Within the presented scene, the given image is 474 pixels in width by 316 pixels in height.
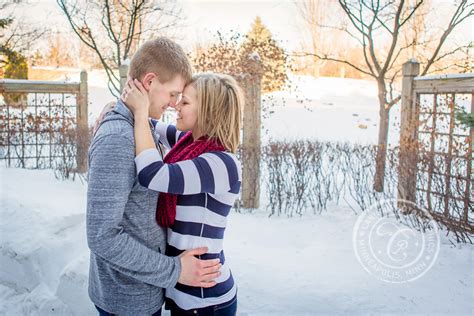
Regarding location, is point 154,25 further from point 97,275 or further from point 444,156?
point 97,275

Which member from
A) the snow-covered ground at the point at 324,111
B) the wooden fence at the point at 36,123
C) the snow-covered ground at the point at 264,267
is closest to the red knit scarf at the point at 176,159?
the snow-covered ground at the point at 264,267

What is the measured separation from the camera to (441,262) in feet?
12.6

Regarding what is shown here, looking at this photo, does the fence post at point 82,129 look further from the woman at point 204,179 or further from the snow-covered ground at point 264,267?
the woman at point 204,179

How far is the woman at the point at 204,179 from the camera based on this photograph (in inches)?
64.3

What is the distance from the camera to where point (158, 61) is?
163 centimetres

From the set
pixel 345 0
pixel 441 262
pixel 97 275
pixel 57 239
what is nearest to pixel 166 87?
pixel 97 275

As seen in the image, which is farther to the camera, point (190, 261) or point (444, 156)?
point (444, 156)

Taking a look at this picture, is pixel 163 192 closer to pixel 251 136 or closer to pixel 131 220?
pixel 131 220

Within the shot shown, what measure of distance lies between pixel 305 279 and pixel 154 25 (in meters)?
9.96

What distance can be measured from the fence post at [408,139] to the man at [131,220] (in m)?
4.18

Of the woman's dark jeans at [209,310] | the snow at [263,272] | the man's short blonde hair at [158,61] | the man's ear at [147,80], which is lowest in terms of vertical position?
the snow at [263,272]

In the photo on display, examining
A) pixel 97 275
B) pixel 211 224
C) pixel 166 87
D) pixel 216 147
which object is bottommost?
pixel 97 275

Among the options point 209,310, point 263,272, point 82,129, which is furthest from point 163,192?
point 82,129

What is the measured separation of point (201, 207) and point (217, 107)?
0.39 m
